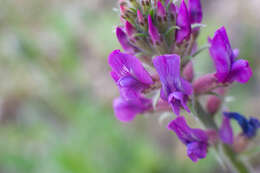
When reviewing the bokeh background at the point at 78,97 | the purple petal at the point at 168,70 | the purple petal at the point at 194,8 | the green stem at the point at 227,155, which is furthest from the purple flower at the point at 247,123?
the bokeh background at the point at 78,97

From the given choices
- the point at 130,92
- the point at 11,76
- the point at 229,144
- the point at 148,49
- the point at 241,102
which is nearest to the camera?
the point at 130,92

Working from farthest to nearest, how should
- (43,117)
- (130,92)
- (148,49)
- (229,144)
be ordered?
(43,117) < (229,144) < (148,49) < (130,92)

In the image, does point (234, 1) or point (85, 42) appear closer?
point (234, 1)

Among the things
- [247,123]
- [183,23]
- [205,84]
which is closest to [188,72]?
[205,84]

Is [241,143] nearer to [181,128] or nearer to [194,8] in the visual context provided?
[181,128]

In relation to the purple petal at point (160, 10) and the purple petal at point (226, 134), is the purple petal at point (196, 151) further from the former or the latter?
the purple petal at point (160, 10)

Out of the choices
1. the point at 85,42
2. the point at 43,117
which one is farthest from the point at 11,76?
the point at 85,42

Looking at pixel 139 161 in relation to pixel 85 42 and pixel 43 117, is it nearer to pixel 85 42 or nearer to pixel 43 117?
pixel 43 117

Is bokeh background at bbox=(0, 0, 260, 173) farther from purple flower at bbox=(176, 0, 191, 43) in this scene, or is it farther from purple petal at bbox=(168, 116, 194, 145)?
purple flower at bbox=(176, 0, 191, 43)

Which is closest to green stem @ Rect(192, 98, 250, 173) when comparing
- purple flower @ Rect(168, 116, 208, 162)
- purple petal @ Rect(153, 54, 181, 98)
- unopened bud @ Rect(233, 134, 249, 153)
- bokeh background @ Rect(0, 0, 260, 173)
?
unopened bud @ Rect(233, 134, 249, 153)
